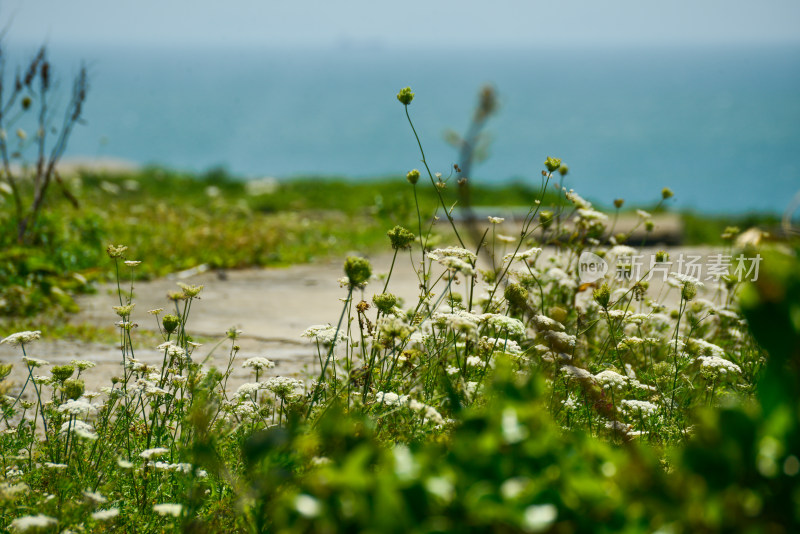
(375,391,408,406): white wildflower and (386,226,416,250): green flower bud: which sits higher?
(386,226,416,250): green flower bud

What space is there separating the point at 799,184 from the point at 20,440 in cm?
4714

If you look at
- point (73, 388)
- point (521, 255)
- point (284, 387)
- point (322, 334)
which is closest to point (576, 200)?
point (521, 255)

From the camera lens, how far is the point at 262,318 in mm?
5184

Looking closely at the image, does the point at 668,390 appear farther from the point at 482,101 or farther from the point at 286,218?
the point at 286,218

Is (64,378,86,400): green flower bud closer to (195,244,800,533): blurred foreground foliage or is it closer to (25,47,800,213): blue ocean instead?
(195,244,800,533): blurred foreground foliage

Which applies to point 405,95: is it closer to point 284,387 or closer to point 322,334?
point 322,334

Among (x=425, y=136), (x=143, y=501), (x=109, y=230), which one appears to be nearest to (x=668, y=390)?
(x=143, y=501)

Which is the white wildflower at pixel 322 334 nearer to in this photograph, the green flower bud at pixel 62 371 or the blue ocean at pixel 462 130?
the green flower bud at pixel 62 371

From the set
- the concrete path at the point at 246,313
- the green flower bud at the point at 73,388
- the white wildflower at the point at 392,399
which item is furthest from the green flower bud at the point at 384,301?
the green flower bud at the point at 73,388

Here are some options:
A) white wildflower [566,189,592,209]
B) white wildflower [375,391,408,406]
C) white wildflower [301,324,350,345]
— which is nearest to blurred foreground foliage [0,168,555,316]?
white wildflower [566,189,592,209]

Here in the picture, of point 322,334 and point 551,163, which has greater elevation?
point 551,163

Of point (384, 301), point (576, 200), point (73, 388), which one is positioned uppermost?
point (576, 200)

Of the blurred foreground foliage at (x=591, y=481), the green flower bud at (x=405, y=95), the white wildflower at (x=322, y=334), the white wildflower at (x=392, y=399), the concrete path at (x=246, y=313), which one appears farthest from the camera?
the concrete path at (x=246, y=313)

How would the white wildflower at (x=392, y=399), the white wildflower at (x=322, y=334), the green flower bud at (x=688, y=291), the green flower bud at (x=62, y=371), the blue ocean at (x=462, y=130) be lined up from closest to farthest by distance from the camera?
the white wildflower at (x=392, y=399) < the green flower bud at (x=62, y=371) < the white wildflower at (x=322, y=334) < the green flower bud at (x=688, y=291) < the blue ocean at (x=462, y=130)
